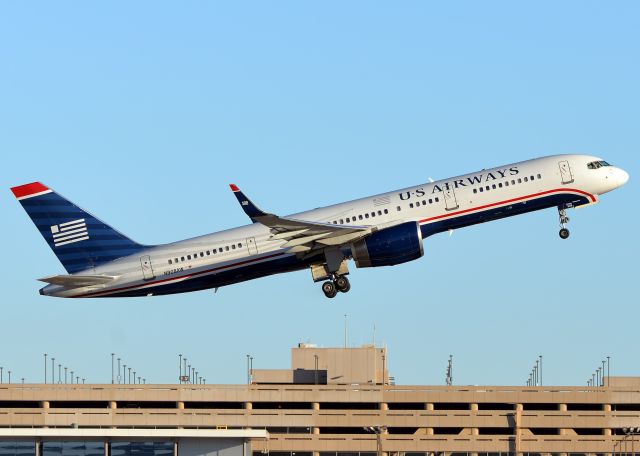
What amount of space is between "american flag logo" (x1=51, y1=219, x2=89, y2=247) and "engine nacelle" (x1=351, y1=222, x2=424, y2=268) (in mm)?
19952

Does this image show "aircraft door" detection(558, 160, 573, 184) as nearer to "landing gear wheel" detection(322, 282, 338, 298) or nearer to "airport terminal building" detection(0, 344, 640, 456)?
"landing gear wheel" detection(322, 282, 338, 298)

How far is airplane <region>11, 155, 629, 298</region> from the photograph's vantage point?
103438mm

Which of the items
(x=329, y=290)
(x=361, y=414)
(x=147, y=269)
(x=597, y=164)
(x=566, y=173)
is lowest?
(x=361, y=414)

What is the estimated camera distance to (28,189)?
11331 cm

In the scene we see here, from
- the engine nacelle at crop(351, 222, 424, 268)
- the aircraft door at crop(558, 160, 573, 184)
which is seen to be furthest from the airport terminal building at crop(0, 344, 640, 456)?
the aircraft door at crop(558, 160, 573, 184)

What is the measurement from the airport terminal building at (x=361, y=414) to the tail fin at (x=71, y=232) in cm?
4407

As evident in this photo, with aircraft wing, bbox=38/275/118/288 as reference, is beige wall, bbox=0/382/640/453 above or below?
below

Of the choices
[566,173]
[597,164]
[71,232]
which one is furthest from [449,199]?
[71,232]

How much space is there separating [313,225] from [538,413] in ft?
198

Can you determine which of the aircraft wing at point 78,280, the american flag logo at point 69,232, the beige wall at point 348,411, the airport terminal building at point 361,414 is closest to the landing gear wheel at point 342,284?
the aircraft wing at point 78,280

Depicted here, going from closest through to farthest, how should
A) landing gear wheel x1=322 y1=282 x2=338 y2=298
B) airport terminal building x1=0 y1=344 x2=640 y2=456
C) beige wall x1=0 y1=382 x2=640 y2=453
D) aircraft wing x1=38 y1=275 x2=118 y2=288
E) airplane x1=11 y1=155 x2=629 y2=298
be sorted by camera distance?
airplane x1=11 y1=155 x2=629 y2=298, aircraft wing x1=38 y1=275 x2=118 y2=288, landing gear wheel x1=322 y1=282 x2=338 y2=298, airport terminal building x1=0 y1=344 x2=640 y2=456, beige wall x1=0 y1=382 x2=640 y2=453

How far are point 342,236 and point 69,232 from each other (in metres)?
20.4

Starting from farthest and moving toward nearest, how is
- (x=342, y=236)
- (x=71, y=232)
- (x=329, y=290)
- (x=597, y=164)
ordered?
1. (x=71, y=232)
2. (x=597, y=164)
3. (x=329, y=290)
4. (x=342, y=236)

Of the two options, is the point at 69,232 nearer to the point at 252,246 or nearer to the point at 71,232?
the point at 71,232
